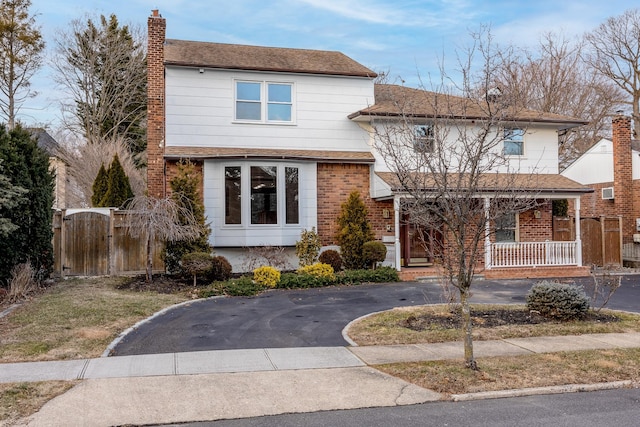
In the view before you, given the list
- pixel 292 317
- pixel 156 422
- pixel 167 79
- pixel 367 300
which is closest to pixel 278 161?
pixel 167 79

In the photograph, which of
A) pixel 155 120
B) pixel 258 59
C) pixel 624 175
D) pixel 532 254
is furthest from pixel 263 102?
pixel 624 175

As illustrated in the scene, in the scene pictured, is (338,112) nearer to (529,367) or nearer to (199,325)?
(199,325)

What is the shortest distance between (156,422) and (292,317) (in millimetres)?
5386

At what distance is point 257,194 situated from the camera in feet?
53.2

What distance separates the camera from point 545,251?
17297 millimetres

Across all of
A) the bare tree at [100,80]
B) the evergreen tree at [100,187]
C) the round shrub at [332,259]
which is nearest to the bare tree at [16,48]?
the bare tree at [100,80]

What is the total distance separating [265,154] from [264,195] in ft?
4.31

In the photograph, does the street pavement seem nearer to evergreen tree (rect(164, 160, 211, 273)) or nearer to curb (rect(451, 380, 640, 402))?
curb (rect(451, 380, 640, 402))

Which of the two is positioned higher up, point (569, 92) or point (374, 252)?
point (569, 92)

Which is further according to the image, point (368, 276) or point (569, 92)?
point (569, 92)

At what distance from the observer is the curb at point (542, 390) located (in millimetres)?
5625

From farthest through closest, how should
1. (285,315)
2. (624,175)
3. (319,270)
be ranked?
(624,175) < (319,270) < (285,315)

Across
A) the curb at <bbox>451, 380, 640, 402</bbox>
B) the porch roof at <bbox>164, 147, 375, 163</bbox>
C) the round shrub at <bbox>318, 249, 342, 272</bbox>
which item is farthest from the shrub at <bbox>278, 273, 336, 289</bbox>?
the curb at <bbox>451, 380, 640, 402</bbox>

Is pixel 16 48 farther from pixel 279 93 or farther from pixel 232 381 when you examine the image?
pixel 232 381
